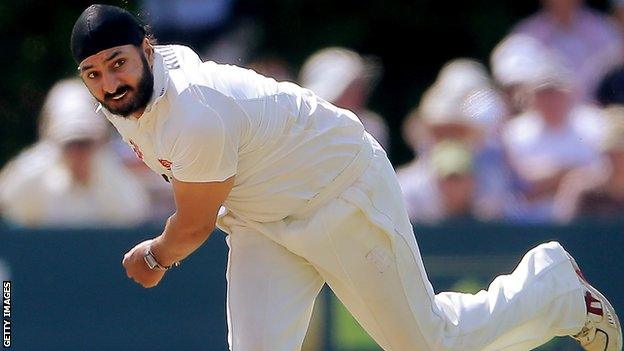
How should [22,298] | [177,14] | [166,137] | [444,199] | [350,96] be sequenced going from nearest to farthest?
[166,137]
[22,298]
[444,199]
[350,96]
[177,14]

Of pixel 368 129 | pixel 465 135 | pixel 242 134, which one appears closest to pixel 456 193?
pixel 465 135

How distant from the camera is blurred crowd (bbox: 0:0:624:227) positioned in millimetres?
7762

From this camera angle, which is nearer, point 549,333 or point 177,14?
point 549,333

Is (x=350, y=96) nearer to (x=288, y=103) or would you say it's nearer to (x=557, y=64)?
(x=557, y=64)

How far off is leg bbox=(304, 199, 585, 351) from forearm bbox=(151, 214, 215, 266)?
42 cm

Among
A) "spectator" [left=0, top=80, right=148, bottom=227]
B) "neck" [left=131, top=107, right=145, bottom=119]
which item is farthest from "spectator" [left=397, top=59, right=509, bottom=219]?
"neck" [left=131, top=107, right=145, bottom=119]

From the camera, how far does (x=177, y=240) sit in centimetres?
496

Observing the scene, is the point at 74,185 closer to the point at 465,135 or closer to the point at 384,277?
the point at 465,135

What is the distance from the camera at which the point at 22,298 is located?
7.22 metres

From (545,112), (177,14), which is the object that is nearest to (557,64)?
(545,112)

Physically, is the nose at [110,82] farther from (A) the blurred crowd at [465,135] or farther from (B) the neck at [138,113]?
(A) the blurred crowd at [465,135]

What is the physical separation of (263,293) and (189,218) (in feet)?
1.62

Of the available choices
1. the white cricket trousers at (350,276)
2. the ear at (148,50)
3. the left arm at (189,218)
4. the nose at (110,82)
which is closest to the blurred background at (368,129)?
the white cricket trousers at (350,276)

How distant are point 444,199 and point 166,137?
3320 millimetres
